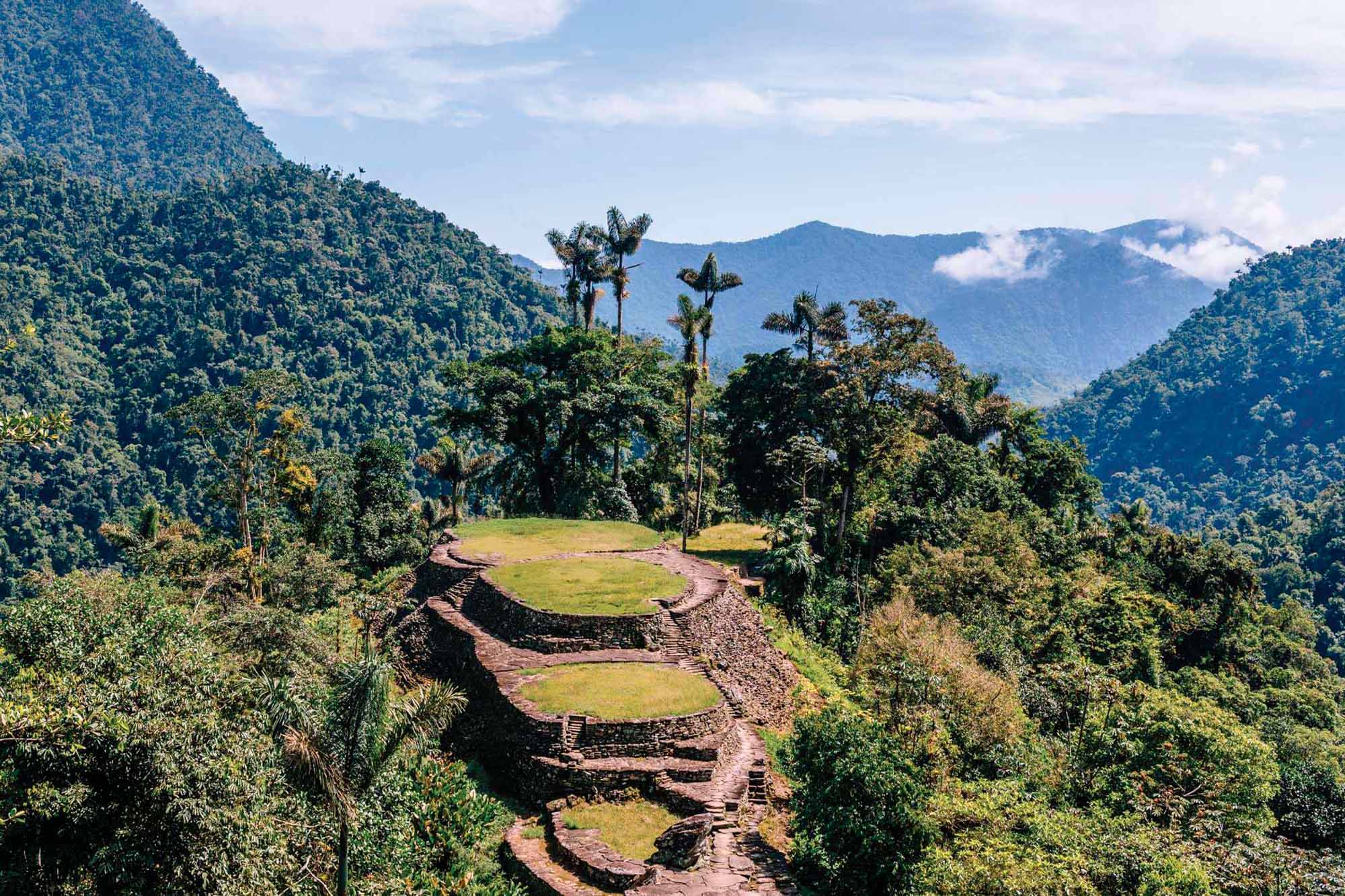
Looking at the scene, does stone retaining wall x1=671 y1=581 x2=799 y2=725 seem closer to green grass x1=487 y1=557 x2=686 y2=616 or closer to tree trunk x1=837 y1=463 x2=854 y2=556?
green grass x1=487 y1=557 x2=686 y2=616

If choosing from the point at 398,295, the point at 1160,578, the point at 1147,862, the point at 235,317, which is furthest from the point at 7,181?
the point at 1147,862

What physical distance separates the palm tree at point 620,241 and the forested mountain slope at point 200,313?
196 feet

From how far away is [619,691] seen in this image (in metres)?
21.8

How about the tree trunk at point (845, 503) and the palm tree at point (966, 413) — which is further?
the palm tree at point (966, 413)

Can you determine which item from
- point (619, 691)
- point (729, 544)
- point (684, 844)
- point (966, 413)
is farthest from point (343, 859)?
point (966, 413)

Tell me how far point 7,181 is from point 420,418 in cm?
7911

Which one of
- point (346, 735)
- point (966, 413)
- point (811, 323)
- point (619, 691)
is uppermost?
point (811, 323)

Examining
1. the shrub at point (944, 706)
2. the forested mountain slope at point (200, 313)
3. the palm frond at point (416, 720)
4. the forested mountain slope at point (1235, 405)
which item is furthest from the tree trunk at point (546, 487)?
the forested mountain slope at point (1235, 405)

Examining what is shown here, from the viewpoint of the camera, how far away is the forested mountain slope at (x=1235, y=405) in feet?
456

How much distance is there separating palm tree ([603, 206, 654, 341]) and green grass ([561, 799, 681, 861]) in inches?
1190

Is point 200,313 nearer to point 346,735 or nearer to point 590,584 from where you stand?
point 590,584

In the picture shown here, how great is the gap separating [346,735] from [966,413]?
1618 inches

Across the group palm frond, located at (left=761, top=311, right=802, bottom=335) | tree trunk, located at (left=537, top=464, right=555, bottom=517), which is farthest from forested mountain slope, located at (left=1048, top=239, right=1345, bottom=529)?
tree trunk, located at (left=537, top=464, right=555, bottom=517)

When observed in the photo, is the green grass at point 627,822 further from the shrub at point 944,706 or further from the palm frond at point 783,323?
the palm frond at point 783,323
